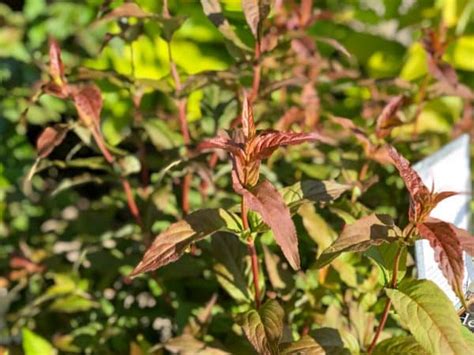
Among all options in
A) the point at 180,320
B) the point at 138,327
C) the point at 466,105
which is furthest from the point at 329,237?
the point at 466,105

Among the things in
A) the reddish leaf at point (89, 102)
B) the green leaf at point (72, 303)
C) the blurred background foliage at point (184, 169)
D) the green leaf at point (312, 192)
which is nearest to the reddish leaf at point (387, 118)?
the blurred background foliage at point (184, 169)

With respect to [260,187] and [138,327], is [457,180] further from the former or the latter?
[138,327]

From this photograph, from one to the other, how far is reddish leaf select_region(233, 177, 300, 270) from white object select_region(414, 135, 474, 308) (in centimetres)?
22

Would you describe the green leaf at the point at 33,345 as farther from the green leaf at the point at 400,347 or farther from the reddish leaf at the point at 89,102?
the green leaf at the point at 400,347

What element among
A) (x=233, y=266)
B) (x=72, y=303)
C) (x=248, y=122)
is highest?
(x=248, y=122)

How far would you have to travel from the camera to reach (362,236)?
104 centimetres

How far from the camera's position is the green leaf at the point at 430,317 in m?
0.96

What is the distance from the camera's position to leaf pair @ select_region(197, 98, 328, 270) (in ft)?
3.25

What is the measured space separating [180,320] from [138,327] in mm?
267

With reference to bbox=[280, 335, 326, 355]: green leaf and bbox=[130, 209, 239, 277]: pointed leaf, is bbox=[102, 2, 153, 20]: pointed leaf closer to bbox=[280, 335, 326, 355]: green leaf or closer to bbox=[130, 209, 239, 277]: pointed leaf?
bbox=[130, 209, 239, 277]: pointed leaf

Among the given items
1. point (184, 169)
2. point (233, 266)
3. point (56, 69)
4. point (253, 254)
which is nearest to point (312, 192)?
point (253, 254)

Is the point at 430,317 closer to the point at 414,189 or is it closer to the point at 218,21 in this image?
the point at 414,189

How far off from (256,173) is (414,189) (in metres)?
0.21

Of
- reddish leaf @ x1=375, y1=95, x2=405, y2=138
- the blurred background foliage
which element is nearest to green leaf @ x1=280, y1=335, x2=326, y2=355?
the blurred background foliage
